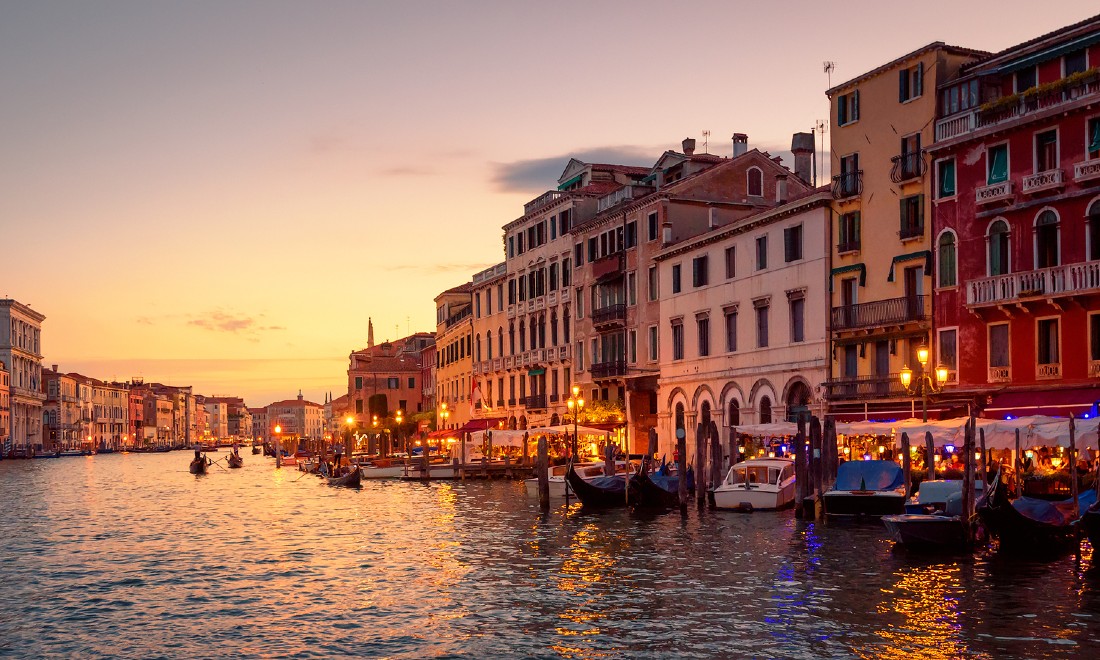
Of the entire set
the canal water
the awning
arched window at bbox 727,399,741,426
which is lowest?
the canal water

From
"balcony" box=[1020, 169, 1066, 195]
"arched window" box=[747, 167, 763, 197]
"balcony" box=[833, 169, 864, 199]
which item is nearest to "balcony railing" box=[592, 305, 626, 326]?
"arched window" box=[747, 167, 763, 197]

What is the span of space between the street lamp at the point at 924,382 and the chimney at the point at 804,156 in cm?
1733

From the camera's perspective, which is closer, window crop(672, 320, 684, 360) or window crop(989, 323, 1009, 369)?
window crop(989, 323, 1009, 369)

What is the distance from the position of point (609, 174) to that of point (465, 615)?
148ft

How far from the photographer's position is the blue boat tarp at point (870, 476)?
29.6 metres

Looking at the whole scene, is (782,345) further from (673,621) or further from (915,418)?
(673,621)

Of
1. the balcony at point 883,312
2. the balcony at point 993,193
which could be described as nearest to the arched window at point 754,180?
the balcony at point 883,312

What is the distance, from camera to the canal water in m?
15.8

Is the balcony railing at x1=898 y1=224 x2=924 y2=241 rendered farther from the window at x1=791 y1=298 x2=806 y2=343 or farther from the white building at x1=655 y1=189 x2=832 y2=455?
the window at x1=791 y1=298 x2=806 y2=343

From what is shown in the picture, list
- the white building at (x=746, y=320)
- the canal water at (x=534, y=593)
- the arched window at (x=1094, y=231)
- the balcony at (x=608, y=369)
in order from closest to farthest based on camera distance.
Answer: the canal water at (x=534, y=593), the arched window at (x=1094, y=231), the white building at (x=746, y=320), the balcony at (x=608, y=369)

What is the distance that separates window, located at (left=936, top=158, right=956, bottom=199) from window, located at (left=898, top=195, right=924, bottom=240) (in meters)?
0.77

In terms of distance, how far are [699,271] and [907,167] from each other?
40.5 ft

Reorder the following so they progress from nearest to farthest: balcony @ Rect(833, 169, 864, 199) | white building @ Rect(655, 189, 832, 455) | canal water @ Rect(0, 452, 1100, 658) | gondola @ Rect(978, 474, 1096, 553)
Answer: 1. canal water @ Rect(0, 452, 1100, 658)
2. gondola @ Rect(978, 474, 1096, 553)
3. balcony @ Rect(833, 169, 864, 199)
4. white building @ Rect(655, 189, 832, 455)

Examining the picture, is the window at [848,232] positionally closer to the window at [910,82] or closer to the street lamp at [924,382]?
the window at [910,82]
